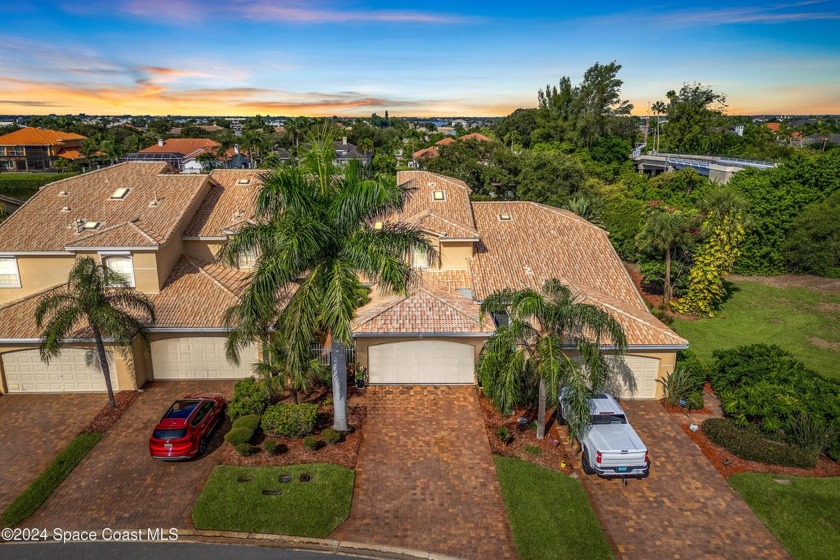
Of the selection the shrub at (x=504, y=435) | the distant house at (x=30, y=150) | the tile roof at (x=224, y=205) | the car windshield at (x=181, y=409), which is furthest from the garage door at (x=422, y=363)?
the distant house at (x=30, y=150)

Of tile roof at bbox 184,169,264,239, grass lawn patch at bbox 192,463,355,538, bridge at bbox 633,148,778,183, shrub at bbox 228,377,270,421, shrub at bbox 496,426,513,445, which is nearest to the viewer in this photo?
grass lawn patch at bbox 192,463,355,538

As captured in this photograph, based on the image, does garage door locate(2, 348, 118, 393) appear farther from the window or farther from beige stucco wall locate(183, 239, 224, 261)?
Result: beige stucco wall locate(183, 239, 224, 261)

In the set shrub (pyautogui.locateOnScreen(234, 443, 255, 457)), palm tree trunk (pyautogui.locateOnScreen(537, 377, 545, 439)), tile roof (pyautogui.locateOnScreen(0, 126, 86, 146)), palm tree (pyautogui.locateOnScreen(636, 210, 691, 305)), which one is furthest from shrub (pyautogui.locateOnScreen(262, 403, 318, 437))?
tile roof (pyautogui.locateOnScreen(0, 126, 86, 146))

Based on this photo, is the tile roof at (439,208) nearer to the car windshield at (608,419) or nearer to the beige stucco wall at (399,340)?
the beige stucco wall at (399,340)

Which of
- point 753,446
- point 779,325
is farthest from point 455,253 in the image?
point 779,325

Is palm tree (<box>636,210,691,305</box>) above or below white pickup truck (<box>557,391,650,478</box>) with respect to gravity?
above

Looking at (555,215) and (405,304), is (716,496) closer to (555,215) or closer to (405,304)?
(405,304)
